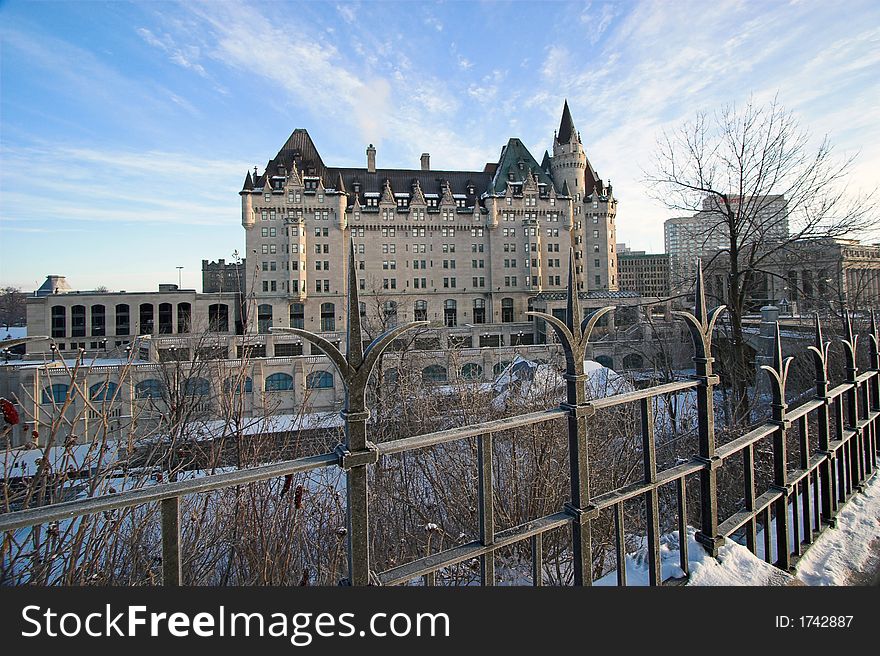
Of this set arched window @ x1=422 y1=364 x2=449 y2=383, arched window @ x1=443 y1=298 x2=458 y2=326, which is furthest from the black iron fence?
arched window @ x1=443 y1=298 x2=458 y2=326

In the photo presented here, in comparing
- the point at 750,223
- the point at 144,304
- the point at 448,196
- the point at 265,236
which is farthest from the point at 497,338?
the point at 750,223

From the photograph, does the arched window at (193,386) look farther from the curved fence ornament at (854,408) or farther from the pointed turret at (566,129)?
the pointed turret at (566,129)

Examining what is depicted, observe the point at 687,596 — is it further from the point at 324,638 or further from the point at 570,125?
the point at 570,125

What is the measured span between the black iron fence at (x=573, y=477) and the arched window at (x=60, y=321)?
72050 mm

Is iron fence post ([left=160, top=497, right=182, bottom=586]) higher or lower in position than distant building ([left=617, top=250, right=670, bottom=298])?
lower

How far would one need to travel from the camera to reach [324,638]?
1.74 meters

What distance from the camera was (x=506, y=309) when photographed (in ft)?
231

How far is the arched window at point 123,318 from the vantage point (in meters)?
61.0

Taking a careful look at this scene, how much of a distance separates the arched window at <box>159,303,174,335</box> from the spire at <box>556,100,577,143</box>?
198ft

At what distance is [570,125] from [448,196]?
21.4 m

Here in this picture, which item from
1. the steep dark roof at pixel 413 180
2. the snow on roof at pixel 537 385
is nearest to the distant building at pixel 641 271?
A: the steep dark roof at pixel 413 180

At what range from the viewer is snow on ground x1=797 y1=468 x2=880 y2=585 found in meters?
3.59

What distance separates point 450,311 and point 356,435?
68319 millimetres

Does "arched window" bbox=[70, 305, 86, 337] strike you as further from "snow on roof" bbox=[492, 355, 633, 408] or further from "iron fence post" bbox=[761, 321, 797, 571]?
"iron fence post" bbox=[761, 321, 797, 571]
